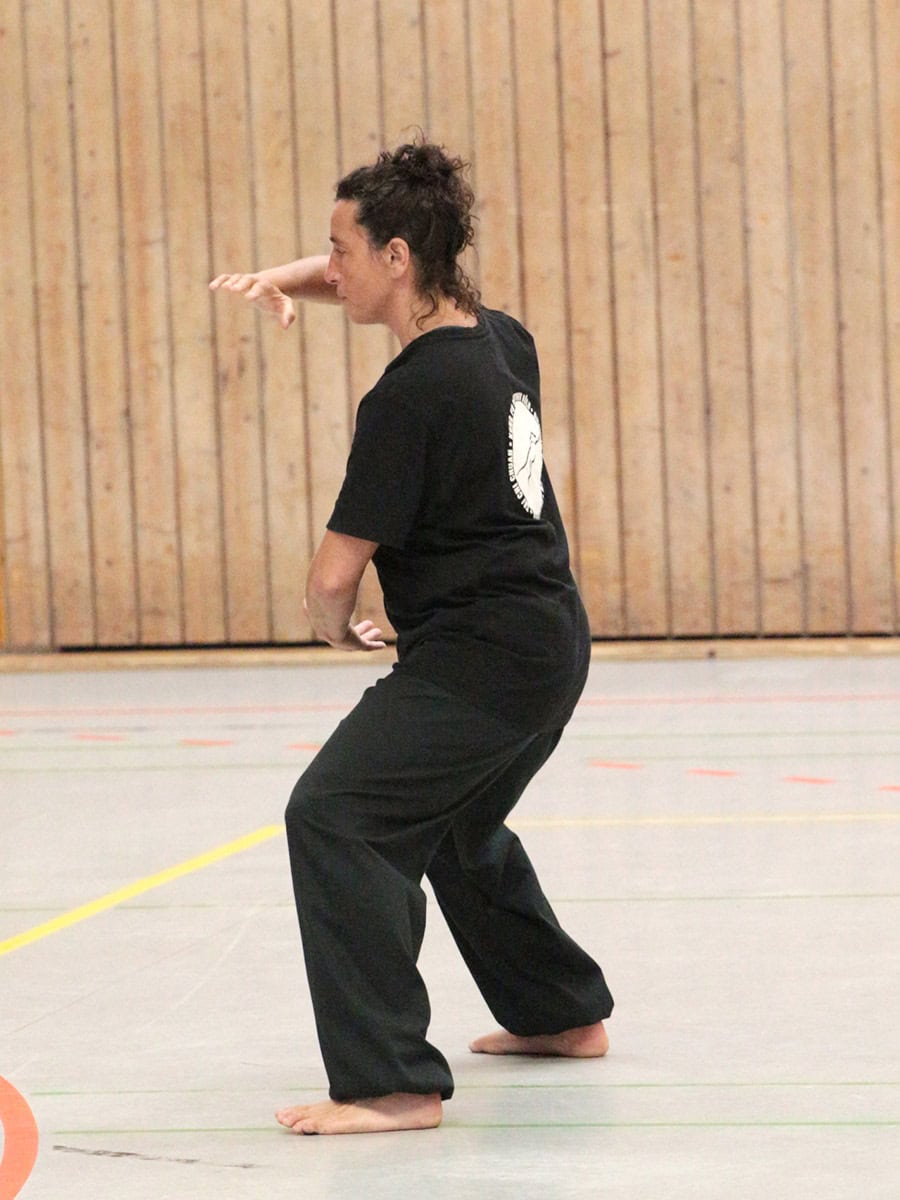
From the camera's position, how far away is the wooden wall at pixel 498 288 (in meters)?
10.1

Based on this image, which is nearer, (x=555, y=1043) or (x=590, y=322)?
(x=555, y=1043)

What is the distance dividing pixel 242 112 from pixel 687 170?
98.3 inches

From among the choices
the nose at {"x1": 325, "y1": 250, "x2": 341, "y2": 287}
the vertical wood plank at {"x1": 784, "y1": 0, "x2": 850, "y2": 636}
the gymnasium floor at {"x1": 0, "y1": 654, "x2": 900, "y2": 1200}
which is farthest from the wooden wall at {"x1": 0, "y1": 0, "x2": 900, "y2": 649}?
the nose at {"x1": 325, "y1": 250, "x2": 341, "y2": 287}

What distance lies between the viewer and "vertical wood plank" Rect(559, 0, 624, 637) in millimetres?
10203

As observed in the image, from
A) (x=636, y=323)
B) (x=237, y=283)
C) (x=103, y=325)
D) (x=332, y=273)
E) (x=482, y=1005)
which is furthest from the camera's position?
(x=103, y=325)

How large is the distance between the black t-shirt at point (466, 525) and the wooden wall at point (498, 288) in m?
→ 7.29

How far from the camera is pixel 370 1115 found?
9.61 feet

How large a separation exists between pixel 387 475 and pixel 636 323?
299 inches

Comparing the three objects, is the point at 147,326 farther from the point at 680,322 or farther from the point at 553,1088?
the point at 553,1088

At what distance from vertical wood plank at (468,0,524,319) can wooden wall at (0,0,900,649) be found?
0.7 inches

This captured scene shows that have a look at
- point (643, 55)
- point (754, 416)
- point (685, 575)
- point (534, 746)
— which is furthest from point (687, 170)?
point (534, 746)

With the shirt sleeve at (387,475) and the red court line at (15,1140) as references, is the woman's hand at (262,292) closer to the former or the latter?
the shirt sleeve at (387,475)

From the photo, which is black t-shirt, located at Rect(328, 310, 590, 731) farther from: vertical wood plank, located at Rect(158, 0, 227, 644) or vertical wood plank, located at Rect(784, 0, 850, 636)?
vertical wood plank, located at Rect(158, 0, 227, 644)

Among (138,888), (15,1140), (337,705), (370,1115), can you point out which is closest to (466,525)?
(370,1115)
